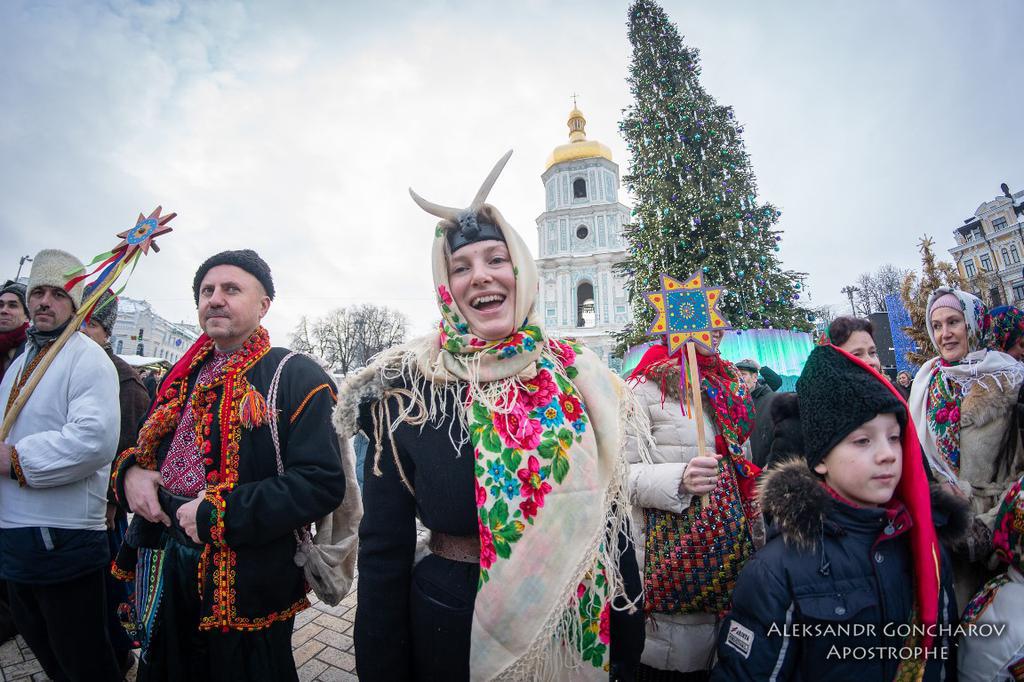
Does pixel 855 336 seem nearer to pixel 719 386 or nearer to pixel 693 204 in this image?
pixel 719 386

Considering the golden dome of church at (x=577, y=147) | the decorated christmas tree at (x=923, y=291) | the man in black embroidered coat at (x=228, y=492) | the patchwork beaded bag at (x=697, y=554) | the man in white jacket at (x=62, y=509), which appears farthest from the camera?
the golden dome of church at (x=577, y=147)

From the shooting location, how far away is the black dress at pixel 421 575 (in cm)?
142

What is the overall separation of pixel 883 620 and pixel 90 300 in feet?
12.7

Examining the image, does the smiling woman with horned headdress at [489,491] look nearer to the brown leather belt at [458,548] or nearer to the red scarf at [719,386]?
the brown leather belt at [458,548]

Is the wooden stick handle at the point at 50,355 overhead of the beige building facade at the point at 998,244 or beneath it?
beneath

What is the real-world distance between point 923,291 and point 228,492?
41.2ft

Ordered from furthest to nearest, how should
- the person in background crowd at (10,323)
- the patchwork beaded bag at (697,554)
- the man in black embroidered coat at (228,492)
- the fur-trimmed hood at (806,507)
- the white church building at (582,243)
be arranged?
the white church building at (582,243), the person in background crowd at (10,323), the patchwork beaded bag at (697,554), the man in black embroidered coat at (228,492), the fur-trimmed hood at (806,507)

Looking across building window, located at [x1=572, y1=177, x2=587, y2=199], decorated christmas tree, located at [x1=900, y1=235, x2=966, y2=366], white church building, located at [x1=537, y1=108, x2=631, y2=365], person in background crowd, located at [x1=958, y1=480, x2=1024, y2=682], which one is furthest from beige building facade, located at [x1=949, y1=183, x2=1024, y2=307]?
person in background crowd, located at [x1=958, y1=480, x2=1024, y2=682]

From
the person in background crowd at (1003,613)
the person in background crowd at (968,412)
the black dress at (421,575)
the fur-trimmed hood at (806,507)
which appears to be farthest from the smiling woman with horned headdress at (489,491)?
the person in background crowd at (968,412)

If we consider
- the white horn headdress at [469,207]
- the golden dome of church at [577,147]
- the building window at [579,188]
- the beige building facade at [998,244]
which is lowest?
the white horn headdress at [469,207]

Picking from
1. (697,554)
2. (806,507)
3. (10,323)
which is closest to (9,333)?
(10,323)

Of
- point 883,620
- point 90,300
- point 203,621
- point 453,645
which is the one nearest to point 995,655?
point 883,620

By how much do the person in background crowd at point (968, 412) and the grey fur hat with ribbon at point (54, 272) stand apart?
4873 millimetres

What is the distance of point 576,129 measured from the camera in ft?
117
